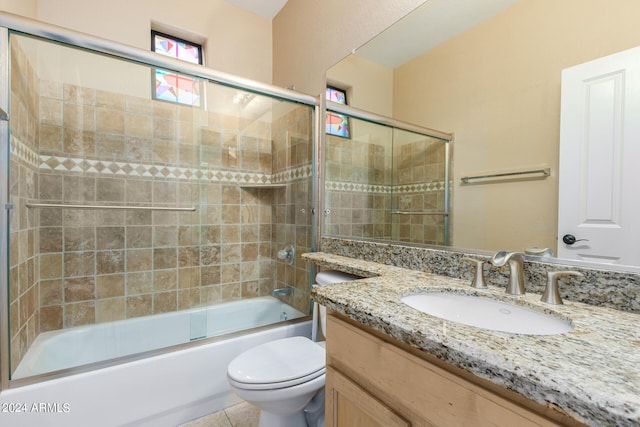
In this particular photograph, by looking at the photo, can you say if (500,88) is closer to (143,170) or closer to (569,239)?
(569,239)

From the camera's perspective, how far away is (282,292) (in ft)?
7.18

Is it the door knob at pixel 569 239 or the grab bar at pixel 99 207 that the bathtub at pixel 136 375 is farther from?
the door knob at pixel 569 239

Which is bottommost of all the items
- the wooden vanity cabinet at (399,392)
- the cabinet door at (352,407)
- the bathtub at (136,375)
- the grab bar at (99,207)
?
the bathtub at (136,375)

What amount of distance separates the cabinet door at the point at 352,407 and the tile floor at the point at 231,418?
90 centimetres

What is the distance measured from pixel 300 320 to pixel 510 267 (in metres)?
1.39

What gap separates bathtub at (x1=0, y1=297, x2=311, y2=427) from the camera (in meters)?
1.18

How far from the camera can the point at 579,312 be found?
676mm

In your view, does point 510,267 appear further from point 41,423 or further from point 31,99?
point 31,99

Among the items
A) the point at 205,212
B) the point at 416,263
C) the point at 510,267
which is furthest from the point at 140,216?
the point at 510,267

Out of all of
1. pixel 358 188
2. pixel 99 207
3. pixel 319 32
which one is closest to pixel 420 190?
pixel 358 188

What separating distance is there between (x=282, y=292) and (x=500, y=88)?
6.06 feet

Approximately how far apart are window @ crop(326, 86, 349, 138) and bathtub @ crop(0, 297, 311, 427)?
1276 mm

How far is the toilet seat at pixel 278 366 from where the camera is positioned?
1089mm

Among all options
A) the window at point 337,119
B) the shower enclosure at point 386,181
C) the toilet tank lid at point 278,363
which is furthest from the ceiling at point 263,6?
the toilet tank lid at point 278,363
